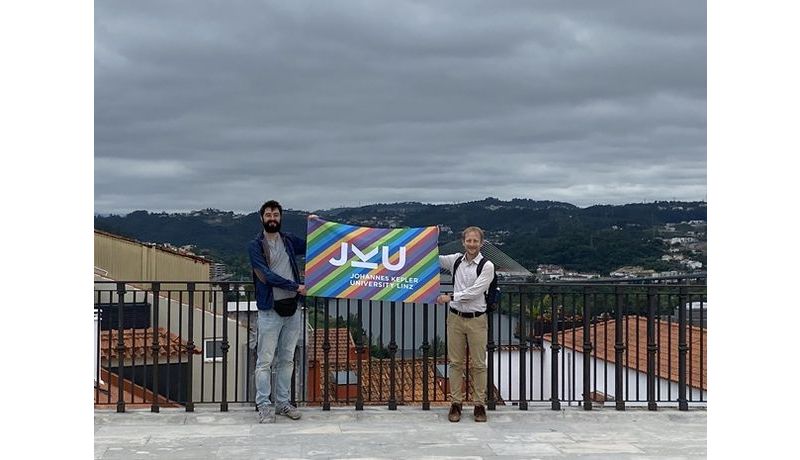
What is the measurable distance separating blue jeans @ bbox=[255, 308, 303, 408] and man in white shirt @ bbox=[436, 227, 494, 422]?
50.4 inches

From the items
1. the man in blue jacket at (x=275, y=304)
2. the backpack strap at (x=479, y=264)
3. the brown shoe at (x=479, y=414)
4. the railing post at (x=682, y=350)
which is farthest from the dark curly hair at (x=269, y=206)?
the railing post at (x=682, y=350)

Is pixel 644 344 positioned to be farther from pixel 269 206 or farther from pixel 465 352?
pixel 269 206

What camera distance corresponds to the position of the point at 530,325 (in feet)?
23.0

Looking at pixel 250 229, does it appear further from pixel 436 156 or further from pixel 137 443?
pixel 436 156

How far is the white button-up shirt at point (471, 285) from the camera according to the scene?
6.32 m

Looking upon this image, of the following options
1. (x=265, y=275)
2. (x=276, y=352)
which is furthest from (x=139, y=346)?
(x=265, y=275)

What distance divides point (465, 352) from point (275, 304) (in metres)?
1.60

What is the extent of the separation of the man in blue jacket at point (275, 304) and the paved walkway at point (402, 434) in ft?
0.67

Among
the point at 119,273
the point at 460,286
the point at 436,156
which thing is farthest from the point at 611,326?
the point at 436,156

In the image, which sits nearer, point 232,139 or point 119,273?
point 119,273

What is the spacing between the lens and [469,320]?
6402mm

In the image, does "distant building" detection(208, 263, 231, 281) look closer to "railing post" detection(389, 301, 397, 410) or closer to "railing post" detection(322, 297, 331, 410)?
"railing post" detection(322, 297, 331, 410)
